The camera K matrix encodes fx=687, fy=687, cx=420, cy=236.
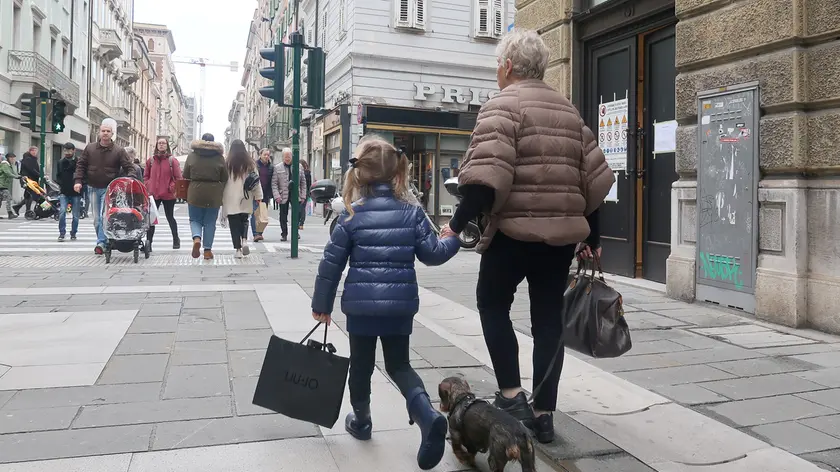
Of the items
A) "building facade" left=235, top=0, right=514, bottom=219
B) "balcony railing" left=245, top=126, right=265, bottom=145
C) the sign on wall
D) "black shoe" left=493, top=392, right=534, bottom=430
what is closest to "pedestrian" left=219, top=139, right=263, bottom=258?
the sign on wall

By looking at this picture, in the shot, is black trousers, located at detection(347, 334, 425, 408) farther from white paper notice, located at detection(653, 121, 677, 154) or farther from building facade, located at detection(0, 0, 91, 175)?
building facade, located at detection(0, 0, 91, 175)

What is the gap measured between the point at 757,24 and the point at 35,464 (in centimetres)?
596

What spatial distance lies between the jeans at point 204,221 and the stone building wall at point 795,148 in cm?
661

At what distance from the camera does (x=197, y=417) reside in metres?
3.32

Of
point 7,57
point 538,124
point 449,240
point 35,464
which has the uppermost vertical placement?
point 7,57

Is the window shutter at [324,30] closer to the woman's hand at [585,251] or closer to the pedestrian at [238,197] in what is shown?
the pedestrian at [238,197]

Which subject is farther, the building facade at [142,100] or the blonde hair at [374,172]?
the building facade at [142,100]

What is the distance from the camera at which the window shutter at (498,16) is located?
24.3 metres

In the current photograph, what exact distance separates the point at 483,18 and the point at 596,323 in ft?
74.1

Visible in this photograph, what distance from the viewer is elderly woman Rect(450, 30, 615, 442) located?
9.33 ft

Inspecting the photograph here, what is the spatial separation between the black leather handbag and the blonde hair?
37.0 inches

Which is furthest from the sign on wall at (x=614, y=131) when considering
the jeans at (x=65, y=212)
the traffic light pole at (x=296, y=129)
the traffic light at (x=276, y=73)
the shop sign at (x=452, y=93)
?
the shop sign at (x=452, y=93)

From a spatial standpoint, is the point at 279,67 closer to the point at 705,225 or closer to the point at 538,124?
the point at 705,225

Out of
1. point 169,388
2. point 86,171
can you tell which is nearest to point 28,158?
point 86,171
